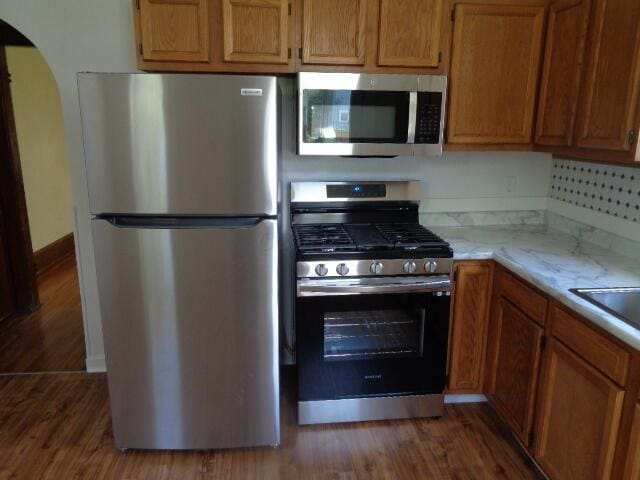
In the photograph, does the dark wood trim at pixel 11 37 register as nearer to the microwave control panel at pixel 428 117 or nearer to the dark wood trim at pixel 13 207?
the dark wood trim at pixel 13 207

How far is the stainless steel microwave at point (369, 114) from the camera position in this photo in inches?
86.1

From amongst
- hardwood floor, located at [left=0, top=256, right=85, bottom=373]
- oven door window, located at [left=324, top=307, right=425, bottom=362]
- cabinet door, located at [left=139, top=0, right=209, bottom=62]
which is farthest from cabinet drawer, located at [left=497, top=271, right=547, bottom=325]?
hardwood floor, located at [left=0, top=256, right=85, bottom=373]

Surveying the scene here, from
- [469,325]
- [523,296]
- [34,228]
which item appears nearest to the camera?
[523,296]

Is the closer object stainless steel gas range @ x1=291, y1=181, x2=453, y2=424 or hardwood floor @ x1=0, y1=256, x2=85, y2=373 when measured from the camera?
stainless steel gas range @ x1=291, y1=181, x2=453, y2=424

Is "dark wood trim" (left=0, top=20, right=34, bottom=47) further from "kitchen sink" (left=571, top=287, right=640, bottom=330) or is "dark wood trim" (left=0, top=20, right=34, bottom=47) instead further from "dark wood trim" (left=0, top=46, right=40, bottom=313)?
"kitchen sink" (left=571, top=287, right=640, bottom=330)

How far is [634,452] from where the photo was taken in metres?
1.42

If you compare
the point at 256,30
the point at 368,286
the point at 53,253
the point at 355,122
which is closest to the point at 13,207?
the point at 53,253

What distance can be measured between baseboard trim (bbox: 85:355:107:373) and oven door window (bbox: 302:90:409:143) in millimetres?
1803

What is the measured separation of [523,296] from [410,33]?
1311 mm

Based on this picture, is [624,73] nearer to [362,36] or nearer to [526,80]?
[526,80]

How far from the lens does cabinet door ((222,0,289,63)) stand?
6.95ft

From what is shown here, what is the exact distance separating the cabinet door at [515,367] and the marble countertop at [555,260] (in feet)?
0.69

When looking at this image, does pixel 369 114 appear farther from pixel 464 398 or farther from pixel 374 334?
pixel 464 398

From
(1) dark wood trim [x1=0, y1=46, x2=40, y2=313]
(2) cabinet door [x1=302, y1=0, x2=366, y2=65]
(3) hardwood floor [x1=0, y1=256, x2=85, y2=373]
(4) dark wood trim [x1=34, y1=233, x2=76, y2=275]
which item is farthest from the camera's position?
A: (4) dark wood trim [x1=34, y1=233, x2=76, y2=275]
